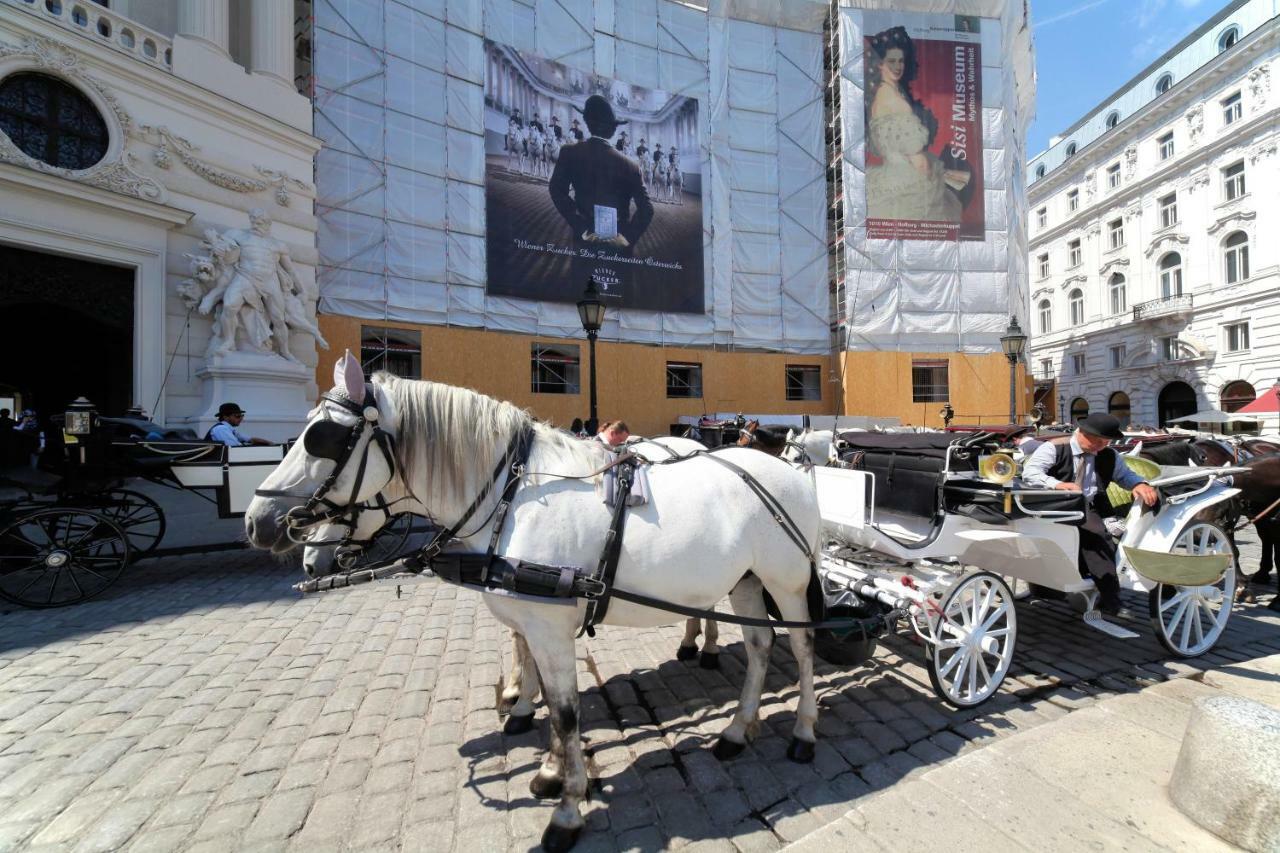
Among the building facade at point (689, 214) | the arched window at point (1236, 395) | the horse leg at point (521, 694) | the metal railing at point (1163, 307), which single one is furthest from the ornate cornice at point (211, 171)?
the metal railing at point (1163, 307)

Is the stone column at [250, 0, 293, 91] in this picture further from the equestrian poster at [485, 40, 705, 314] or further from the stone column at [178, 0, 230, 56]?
the equestrian poster at [485, 40, 705, 314]

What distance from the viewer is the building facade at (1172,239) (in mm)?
25047

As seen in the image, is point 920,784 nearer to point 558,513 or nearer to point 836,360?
point 558,513

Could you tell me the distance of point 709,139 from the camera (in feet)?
66.4

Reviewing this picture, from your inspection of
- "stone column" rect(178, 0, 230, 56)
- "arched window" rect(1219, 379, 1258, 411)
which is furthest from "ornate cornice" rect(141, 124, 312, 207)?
"arched window" rect(1219, 379, 1258, 411)

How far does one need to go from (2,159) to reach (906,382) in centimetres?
2425

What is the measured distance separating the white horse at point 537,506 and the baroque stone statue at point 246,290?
11.0 metres

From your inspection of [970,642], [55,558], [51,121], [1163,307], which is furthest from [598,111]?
[1163,307]

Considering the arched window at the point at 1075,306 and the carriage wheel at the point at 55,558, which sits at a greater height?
the arched window at the point at 1075,306

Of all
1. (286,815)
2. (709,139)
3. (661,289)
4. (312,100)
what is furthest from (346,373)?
(709,139)

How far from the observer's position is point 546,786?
2324mm

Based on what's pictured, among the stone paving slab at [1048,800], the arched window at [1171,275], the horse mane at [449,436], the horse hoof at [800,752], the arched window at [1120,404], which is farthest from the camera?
the arched window at [1120,404]

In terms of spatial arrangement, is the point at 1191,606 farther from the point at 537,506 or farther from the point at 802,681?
the point at 537,506

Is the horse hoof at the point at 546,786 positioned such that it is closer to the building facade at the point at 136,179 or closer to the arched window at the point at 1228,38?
the building facade at the point at 136,179
